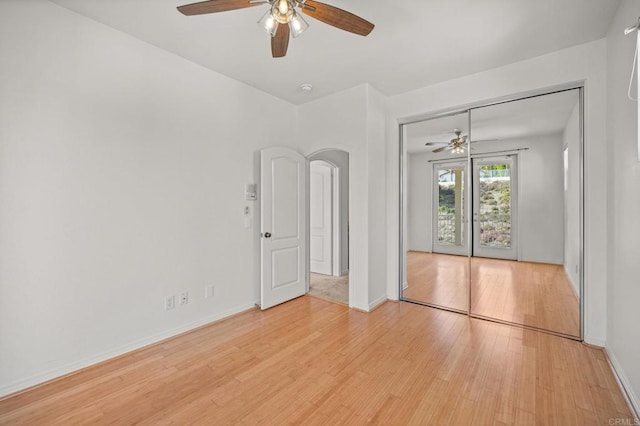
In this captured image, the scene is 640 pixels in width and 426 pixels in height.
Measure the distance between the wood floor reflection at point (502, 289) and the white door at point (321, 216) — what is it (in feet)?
5.45

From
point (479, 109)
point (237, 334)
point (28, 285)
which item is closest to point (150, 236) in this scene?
point (28, 285)

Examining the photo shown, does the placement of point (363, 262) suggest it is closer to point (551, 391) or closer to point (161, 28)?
point (551, 391)

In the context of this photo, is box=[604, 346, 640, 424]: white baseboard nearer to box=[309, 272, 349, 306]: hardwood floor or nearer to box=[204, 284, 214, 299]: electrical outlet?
box=[309, 272, 349, 306]: hardwood floor

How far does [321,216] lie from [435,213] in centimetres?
211

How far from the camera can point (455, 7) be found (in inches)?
85.4

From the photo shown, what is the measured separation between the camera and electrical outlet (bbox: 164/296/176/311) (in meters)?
2.81

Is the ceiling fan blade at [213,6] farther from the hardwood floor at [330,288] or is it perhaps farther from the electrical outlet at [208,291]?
the hardwood floor at [330,288]

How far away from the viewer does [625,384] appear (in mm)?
1964

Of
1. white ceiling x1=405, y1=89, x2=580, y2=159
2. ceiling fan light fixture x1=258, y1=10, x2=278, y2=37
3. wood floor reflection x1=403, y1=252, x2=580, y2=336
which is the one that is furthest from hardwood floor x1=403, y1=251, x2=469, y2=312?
ceiling fan light fixture x1=258, y1=10, x2=278, y2=37

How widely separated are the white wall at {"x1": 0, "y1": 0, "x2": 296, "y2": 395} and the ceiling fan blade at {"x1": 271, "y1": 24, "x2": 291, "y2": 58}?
1.37 meters

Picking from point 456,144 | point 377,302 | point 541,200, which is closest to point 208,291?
point 377,302

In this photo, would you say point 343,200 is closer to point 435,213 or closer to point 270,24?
point 435,213

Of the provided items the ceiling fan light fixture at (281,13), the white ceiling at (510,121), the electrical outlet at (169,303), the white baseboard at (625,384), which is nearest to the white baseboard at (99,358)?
the electrical outlet at (169,303)

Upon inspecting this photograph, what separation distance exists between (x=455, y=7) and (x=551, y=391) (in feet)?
9.76
